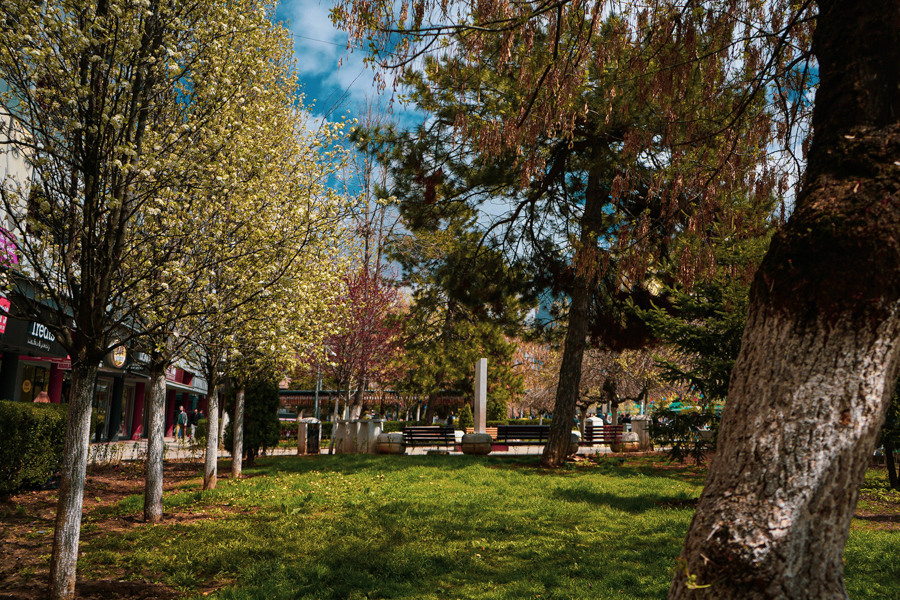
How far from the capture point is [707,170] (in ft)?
20.2

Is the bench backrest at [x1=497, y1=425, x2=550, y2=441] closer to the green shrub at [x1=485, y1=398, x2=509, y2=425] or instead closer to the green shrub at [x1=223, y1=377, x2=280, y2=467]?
the green shrub at [x1=223, y1=377, x2=280, y2=467]

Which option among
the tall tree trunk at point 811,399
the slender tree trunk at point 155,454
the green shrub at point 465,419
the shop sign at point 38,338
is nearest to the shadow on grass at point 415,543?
the slender tree trunk at point 155,454

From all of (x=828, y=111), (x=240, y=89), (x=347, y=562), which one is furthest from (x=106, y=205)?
(x=828, y=111)

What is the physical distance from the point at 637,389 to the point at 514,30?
31827mm

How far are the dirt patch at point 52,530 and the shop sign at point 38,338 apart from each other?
394 cm

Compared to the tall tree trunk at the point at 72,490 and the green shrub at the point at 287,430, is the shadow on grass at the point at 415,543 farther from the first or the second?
the green shrub at the point at 287,430

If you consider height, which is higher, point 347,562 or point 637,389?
point 637,389

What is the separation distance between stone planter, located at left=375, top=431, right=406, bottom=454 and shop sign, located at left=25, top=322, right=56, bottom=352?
8882 mm

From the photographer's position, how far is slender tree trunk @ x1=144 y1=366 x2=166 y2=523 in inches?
299

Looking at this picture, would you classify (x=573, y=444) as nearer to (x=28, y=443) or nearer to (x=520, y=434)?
(x=520, y=434)

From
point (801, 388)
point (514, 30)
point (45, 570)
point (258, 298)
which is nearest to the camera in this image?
point (801, 388)

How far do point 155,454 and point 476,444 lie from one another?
1114cm

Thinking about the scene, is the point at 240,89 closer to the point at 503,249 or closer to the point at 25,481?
the point at 25,481

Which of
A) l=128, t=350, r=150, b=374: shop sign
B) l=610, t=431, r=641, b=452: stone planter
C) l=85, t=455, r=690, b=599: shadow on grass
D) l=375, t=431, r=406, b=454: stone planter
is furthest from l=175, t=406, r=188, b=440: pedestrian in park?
l=610, t=431, r=641, b=452: stone planter
